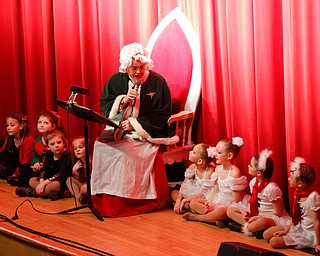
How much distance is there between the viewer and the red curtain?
15.3 ft

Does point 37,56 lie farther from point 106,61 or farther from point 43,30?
point 106,61

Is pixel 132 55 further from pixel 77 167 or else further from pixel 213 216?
pixel 213 216

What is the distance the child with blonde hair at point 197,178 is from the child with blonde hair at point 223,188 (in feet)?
0.30

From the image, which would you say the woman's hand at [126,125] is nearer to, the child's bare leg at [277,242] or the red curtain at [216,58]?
the red curtain at [216,58]

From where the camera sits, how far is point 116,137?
5246 millimetres

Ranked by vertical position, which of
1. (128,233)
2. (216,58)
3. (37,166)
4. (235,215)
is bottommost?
(128,233)

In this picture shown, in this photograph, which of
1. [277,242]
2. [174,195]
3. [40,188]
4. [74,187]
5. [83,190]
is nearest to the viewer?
[277,242]

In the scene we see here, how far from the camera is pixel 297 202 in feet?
14.3

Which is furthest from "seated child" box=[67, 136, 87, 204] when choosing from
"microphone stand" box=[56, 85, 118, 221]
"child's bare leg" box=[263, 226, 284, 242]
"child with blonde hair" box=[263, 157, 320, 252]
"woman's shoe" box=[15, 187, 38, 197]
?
"child with blonde hair" box=[263, 157, 320, 252]

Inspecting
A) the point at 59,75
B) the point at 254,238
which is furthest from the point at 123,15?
the point at 254,238

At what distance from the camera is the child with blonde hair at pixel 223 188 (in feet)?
15.9

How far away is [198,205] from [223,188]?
208mm

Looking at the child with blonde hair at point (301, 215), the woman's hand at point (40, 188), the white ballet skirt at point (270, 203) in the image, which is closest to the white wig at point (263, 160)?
the white ballet skirt at point (270, 203)

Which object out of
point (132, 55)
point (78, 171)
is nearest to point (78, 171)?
point (78, 171)
